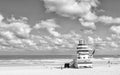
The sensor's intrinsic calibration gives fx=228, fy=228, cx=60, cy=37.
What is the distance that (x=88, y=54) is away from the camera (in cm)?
6075

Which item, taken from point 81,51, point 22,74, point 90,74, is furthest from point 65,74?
point 81,51

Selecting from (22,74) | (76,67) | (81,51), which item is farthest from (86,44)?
(22,74)

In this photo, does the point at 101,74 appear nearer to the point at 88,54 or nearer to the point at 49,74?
the point at 49,74

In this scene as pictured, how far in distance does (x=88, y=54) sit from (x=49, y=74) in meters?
18.6

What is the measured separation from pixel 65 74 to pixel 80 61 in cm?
1704

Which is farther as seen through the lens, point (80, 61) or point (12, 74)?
point (80, 61)

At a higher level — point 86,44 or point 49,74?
point 86,44

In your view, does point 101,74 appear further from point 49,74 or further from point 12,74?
point 12,74

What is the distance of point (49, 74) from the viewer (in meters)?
45.1

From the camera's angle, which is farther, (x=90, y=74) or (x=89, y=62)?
(x=89, y=62)

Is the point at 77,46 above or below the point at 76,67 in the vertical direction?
above

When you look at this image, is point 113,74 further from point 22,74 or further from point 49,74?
point 22,74

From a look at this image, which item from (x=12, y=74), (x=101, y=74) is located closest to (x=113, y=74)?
(x=101, y=74)

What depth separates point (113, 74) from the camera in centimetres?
4472
